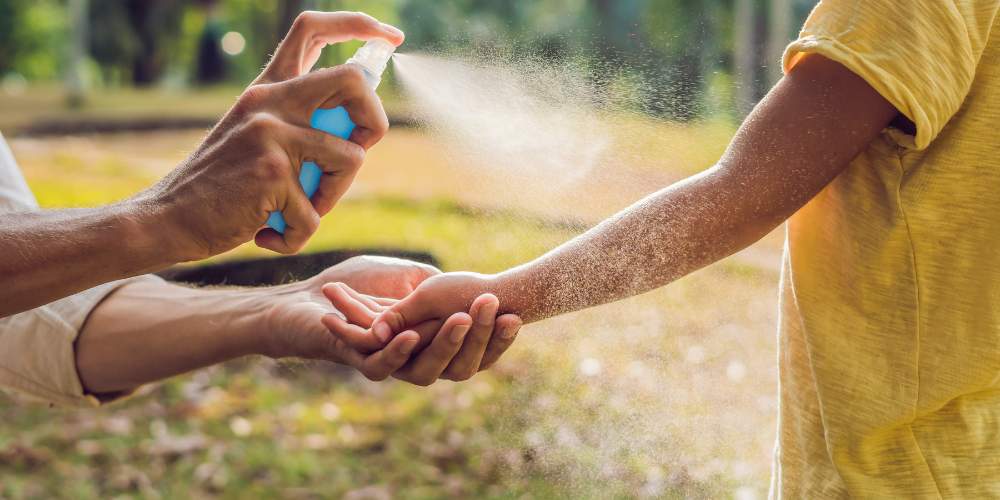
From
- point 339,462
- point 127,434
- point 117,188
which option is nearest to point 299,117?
point 339,462

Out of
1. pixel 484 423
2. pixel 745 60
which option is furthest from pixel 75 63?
pixel 745 60

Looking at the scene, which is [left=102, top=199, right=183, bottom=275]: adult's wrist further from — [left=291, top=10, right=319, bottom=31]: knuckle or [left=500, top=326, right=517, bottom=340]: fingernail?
[left=500, top=326, right=517, bottom=340]: fingernail

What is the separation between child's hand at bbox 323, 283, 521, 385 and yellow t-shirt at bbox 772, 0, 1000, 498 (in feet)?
1.83

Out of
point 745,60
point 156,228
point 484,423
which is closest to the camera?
point 156,228

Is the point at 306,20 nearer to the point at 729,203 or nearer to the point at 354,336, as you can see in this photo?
the point at 354,336

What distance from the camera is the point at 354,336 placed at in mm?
1834

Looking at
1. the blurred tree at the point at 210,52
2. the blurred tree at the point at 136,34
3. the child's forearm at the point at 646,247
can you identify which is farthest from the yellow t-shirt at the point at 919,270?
the blurred tree at the point at 210,52

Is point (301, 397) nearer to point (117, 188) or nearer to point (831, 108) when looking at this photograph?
point (117, 188)

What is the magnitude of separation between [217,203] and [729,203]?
31.9 inches

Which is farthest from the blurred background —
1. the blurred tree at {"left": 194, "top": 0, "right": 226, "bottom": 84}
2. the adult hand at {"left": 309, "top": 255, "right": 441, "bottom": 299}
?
the blurred tree at {"left": 194, "top": 0, "right": 226, "bottom": 84}

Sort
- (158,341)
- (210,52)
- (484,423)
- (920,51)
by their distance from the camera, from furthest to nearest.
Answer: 1. (210,52)
2. (484,423)
3. (158,341)
4. (920,51)

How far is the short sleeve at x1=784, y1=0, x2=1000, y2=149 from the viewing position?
54.4 inches

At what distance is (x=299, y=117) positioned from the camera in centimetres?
161

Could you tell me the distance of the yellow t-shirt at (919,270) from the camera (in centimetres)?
140
